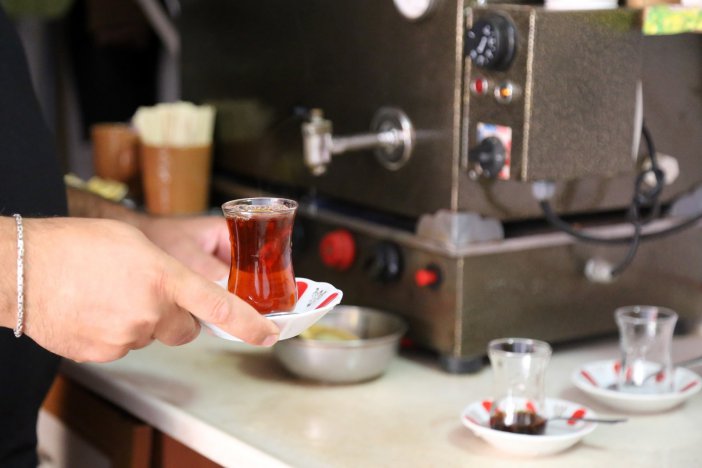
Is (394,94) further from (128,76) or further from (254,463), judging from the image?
(128,76)

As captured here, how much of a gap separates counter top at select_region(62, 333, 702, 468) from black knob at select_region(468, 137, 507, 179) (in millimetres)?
304

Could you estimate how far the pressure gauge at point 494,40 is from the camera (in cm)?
141

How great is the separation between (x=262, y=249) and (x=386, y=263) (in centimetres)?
51

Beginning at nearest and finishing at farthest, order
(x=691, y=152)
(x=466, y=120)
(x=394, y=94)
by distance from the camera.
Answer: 1. (x=466, y=120)
2. (x=394, y=94)
3. (x=691, y=152)

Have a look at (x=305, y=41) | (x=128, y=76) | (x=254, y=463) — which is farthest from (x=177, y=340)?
(x=128, y=76)

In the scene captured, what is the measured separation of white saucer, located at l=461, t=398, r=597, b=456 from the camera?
4.21 feet

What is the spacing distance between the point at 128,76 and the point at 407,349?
1.45 m

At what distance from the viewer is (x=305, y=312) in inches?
43.2

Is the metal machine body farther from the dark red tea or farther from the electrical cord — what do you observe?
the dark red tea

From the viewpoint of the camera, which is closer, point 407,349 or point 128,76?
point 407,349

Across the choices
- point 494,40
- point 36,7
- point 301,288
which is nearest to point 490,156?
point 494,40

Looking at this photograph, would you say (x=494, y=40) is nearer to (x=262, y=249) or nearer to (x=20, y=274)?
(x=262, y=249)

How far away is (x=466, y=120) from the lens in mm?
1497

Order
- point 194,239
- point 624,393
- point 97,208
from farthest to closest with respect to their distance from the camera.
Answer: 1. point 97,208
2. point 194,239
3. point 624,393
